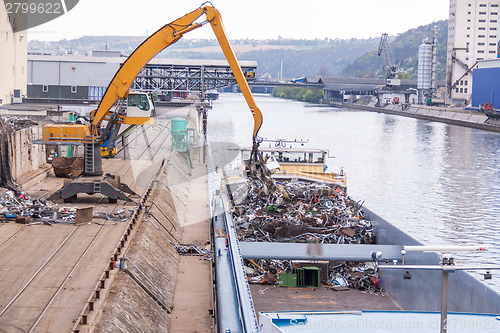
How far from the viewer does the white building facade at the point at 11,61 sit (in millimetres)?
39312

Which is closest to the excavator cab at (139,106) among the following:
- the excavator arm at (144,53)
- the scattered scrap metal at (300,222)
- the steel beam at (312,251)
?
the excavator arm at (144,53)

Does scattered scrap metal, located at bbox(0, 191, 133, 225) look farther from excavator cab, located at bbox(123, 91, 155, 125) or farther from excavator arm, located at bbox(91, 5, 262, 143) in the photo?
→ excavator cab, located at bbox(123, 91, 155, 125)

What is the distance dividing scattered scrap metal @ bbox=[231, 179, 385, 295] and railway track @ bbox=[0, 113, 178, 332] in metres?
4.13

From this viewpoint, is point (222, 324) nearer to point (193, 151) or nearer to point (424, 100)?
point (193, 151)

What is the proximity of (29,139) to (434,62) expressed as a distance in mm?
102876

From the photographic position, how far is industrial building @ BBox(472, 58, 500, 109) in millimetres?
86375

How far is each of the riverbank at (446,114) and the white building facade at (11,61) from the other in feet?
151

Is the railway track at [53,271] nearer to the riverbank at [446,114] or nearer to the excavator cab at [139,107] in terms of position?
the excavator cab at [139,107]

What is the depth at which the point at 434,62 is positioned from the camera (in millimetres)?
117188

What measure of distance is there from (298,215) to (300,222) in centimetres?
83

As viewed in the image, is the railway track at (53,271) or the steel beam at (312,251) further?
the steel beam at (312,251)

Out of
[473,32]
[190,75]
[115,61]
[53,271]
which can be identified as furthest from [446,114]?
[53,271]

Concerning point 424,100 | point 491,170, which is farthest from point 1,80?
point 424,100

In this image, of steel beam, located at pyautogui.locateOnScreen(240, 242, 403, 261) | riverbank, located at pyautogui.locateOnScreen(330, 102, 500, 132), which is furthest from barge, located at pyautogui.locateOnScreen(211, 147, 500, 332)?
riverbank, located at pyautogui.locateOnScreen(330, 102, 500, 132)
